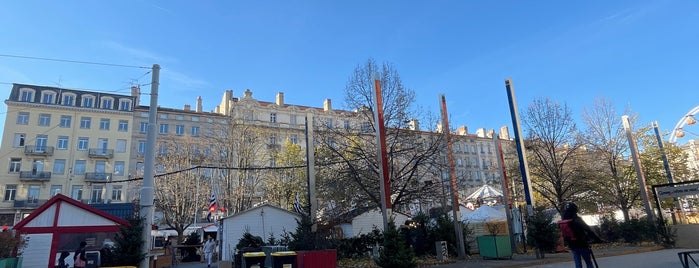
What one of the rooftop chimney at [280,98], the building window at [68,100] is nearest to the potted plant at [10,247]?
the building window at [68,100]

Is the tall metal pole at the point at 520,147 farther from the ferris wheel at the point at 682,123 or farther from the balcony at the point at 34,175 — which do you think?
the balcony at the point at 34,175

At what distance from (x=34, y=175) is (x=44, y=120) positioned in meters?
6.96

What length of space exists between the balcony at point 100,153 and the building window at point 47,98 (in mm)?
8002

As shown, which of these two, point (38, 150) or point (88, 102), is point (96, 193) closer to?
point (38, 150)

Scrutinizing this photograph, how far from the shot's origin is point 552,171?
26094mm

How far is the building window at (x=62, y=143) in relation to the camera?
4881cm

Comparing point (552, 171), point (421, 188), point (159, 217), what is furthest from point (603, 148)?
point (159, 217)

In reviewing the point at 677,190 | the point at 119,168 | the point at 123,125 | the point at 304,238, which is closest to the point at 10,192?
the point at 119,168

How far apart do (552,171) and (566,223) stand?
19.9 meters

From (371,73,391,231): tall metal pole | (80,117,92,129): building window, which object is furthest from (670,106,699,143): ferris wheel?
(80,117,92,129): building window

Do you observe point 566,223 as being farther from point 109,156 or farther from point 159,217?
point 109,156

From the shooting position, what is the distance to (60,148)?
160ft

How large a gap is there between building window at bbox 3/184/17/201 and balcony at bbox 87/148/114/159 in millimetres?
7987

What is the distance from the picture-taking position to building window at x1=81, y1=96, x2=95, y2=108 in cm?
5178
